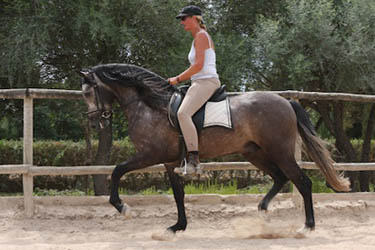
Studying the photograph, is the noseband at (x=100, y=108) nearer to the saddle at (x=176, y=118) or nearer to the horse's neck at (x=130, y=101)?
the horse's neck at (x=130, y=101)

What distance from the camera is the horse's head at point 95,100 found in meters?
4.66

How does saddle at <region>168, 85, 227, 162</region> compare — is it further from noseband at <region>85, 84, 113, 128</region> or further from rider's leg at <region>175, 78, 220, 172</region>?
noseband at <region>85, 84, 113, 128</region>

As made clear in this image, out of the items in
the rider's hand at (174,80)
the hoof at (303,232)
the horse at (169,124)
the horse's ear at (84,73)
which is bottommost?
the hoof at (303,232)

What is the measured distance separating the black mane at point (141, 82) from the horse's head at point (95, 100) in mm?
84

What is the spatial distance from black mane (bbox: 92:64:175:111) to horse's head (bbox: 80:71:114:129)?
0.28ft

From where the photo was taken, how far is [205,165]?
18.5 feet

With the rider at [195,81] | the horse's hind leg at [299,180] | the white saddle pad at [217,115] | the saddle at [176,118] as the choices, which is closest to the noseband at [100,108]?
the saddle at [176,118]

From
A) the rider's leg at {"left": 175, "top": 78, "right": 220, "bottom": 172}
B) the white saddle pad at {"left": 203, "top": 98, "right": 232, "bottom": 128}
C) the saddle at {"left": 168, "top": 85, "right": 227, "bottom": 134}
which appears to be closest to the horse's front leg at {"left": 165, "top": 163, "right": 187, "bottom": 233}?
the rider's leg at {"left": 175, "top": 78, "right": 220, "bottom": 172}

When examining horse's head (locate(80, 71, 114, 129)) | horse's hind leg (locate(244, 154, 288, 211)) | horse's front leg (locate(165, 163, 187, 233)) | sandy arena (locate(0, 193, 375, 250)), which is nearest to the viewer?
sandy arena (locate(0, 193, 375, 250))

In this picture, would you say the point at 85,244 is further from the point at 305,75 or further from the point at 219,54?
the point at 305,75

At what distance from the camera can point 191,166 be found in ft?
14.7

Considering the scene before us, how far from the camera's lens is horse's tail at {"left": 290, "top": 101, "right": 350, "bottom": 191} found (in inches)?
195

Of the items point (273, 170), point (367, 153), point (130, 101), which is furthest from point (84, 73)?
point (367, 153)

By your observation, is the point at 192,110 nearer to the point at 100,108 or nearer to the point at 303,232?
the point at 100,108
